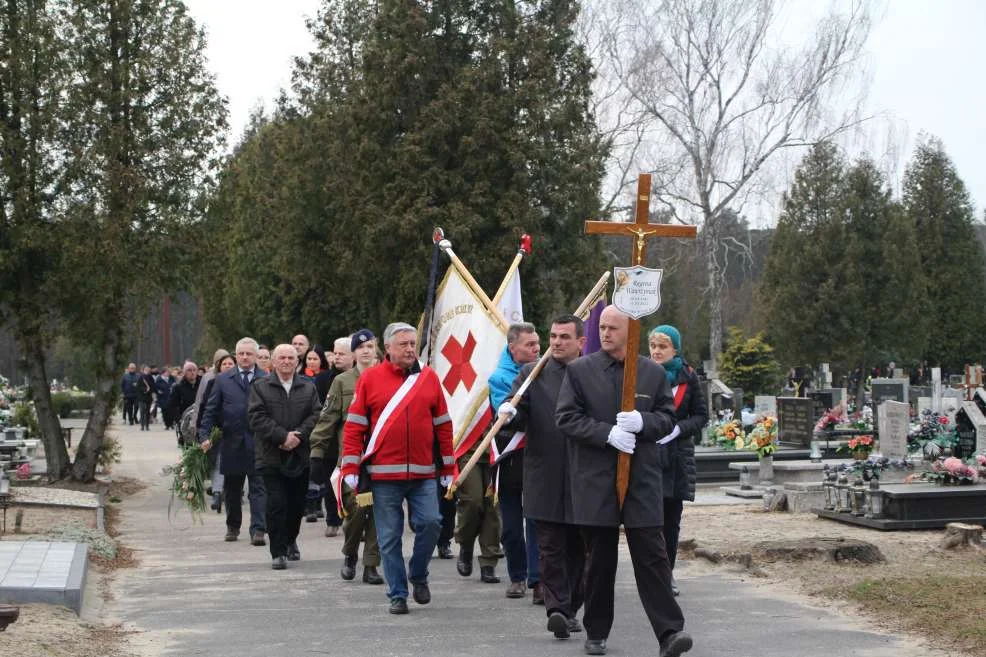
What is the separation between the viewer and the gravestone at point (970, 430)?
17.9 m

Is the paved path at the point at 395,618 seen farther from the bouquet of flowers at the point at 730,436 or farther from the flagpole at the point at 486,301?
the bouquet of flowers at the point at 730,436

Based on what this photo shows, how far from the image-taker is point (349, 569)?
10.9 meters

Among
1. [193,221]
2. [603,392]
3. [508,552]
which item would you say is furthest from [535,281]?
[603,392]

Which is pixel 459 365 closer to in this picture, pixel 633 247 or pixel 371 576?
pixel 371 576

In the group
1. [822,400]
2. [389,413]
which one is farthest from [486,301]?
[822,400]

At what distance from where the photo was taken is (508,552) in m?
9.76

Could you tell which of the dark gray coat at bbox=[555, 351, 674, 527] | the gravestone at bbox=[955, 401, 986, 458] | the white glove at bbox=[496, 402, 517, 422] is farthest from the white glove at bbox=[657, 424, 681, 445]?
the gravestone at bbox=[955, 401, 986, 458]

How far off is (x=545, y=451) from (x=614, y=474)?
1.13 m

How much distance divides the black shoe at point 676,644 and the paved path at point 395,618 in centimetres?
56

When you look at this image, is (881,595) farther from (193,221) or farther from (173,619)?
(193,221)

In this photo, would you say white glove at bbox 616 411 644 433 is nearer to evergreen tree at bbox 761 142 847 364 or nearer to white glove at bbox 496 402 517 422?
white glove at bbox 496 402 517 422

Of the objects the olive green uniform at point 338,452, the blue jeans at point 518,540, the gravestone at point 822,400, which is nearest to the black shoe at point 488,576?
the blue jeans at point 518,540

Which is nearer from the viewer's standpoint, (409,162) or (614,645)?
(614,645)

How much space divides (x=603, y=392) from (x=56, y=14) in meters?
14.5
